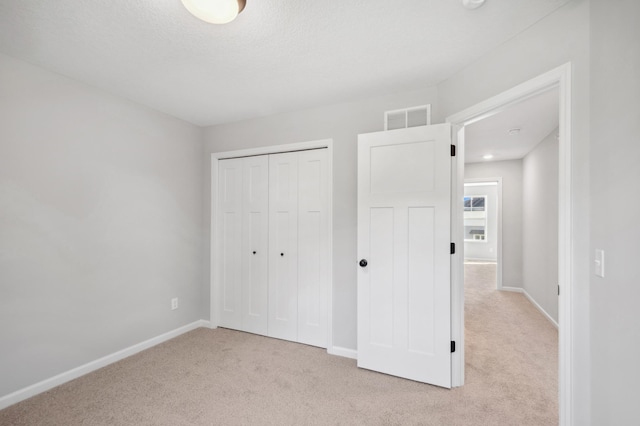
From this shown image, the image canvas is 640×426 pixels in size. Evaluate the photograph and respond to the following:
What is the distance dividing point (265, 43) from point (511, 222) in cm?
552

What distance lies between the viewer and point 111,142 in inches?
103

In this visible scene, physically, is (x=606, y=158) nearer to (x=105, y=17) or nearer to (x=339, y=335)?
(x=339, y=335)

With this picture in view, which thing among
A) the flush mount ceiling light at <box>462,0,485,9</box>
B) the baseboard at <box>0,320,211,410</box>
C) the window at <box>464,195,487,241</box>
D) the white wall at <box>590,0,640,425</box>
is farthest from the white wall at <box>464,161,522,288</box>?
the baseboard at <box>0,320,211,410</box>

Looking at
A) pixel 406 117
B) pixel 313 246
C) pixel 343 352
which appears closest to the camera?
pixel 406 117

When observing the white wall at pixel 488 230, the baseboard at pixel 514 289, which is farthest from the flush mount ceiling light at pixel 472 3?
the white wall at pixel 488 230

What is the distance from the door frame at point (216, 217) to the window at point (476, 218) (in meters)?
7.11

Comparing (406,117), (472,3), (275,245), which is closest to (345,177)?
(406,117)

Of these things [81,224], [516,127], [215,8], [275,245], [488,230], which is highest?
[516,127]

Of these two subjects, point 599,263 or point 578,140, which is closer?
point 599,263

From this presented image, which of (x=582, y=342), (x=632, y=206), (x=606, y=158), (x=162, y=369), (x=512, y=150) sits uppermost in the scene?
(x=512, y=150)

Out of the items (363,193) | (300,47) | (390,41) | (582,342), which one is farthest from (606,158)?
(300,47)

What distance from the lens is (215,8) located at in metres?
1.34

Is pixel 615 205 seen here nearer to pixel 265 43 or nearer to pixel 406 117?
pixel 406 117

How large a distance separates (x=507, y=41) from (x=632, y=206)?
4.29 ft
